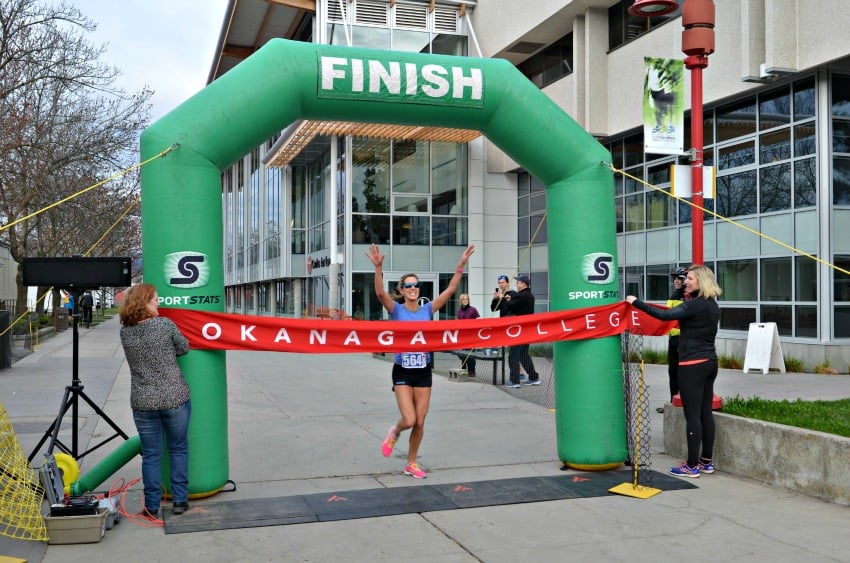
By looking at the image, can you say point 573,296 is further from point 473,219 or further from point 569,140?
point 473,219

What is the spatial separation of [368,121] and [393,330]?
196 centimetres

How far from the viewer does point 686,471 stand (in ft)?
23.9

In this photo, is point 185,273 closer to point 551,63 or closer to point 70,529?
point 70,529

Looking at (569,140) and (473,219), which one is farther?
(473,219)

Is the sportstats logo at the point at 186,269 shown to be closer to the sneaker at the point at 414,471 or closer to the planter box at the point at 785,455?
the sneaker at the point at 414,471

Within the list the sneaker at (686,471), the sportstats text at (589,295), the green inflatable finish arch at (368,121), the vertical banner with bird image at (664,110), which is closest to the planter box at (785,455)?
the sneaker at (686,471)

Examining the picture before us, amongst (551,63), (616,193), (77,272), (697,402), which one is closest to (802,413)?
(697,402)

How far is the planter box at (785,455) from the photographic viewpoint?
630cm

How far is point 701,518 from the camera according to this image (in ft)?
19.7

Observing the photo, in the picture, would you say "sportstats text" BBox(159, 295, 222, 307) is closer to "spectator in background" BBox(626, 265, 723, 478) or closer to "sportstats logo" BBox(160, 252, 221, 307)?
"sportstats logo" BBox(160, 252, 221, 307)

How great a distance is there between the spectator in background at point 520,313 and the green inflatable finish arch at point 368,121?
5348 millimetres

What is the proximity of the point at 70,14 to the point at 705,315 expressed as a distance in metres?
20.3

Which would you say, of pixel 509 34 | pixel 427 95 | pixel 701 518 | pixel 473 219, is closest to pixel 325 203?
pixel 473 219

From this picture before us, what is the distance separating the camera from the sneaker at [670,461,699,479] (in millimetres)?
7238
